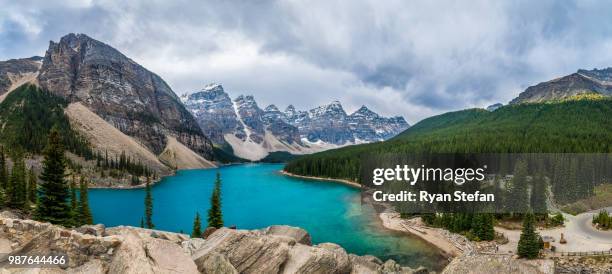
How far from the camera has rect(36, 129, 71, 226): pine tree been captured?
3044 cm

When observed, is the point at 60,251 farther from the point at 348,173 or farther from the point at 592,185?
the point at 348,173

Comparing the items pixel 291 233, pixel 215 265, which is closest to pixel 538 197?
A: pixel 291 233

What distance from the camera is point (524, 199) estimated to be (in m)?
64.3

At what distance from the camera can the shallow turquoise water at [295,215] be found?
53.3 m

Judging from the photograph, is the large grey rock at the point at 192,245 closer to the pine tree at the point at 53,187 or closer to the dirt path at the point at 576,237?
the pine tree at the point at 53,187

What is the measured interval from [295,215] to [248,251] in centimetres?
6447

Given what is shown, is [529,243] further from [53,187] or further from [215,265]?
[53,187]

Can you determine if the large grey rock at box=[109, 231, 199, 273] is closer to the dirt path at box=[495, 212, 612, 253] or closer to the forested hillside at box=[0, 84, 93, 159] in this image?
the dirt path at box=[495, 212, 612, 253]

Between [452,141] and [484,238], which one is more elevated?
[452,141]

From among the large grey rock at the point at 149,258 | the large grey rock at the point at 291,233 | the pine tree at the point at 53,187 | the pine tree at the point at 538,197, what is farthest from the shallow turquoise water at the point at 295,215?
the large grey rock at the point at 149,258

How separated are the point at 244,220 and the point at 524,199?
179 feet

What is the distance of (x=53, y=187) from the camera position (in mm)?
30906

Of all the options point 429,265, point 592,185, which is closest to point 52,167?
point 429,265

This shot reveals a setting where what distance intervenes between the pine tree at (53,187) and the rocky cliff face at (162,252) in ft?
49.3
